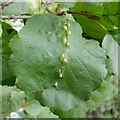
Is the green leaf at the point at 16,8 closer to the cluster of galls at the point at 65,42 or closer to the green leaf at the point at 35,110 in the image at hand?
the cluster of galls at the point at 65,42

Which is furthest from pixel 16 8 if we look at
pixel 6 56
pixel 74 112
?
pixel 74 112

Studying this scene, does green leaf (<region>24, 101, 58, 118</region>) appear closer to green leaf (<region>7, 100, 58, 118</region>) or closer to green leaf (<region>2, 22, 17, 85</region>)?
green leaf (<region>7, 100, 58, 118</region>)

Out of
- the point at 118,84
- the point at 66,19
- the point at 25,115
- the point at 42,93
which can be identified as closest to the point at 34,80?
the point at 42,93

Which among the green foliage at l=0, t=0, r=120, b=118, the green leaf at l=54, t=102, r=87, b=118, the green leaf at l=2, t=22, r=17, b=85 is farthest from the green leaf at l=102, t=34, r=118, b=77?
the green leaf at l=54, t=102, r=87, b=118

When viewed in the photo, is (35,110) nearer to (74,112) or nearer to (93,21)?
(74,112)

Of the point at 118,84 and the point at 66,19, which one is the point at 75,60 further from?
the point at 118,84

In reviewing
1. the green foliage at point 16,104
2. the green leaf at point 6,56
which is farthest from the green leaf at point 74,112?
the green leaf at point 6,56
